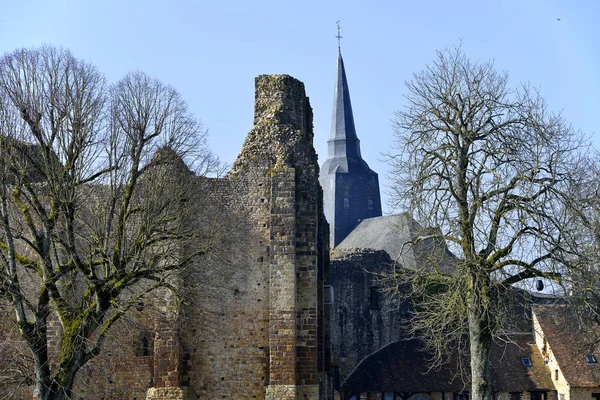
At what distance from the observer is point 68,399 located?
16.4 m

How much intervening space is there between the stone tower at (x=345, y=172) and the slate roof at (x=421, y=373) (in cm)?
2672

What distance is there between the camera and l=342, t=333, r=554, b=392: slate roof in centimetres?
3572

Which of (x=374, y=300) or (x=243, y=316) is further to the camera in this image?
(x=374, y=300)

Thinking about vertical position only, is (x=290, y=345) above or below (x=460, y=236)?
below

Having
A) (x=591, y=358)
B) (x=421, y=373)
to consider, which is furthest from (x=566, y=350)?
(x=421, y=373)

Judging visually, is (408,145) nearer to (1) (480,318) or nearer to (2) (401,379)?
(1) (480,318)

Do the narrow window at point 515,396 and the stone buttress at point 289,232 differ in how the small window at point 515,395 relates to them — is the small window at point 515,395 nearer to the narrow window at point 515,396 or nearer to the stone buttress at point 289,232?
the narrow window at point 515,396

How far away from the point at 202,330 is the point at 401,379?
17.0 meters

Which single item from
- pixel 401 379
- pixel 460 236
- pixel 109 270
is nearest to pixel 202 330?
pixel 109 270

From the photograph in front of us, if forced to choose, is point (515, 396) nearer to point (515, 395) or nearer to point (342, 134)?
point (515, 395)

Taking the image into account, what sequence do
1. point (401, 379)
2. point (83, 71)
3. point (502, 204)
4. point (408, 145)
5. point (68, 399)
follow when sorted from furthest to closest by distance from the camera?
point (401, 379) < point (408, 145) < point (502, 204) < point (83, 71) < point (68, 399)

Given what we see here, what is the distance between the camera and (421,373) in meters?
35.0

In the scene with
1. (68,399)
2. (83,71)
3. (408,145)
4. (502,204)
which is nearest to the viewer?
(68,399)

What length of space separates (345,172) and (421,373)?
1233 inches
